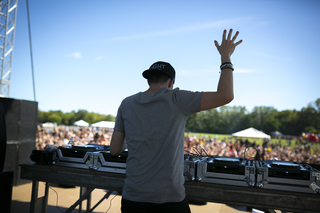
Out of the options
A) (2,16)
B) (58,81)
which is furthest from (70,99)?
(2,16)

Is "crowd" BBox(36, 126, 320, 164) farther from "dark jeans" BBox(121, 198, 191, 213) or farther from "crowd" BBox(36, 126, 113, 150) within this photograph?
"dark jeans" BBox(121, 198, 191, 213)

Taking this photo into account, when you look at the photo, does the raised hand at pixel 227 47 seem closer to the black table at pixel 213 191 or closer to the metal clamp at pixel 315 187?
the black table at pixel 213 191

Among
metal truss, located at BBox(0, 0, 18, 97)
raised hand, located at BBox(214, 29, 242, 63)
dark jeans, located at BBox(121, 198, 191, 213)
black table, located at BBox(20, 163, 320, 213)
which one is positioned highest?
metal truss, located at BBox(0, 0, 18, 97)

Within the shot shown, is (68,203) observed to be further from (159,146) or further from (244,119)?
(244,119)

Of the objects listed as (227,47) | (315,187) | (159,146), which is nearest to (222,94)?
(227,47)

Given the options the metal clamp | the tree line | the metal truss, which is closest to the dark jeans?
the metal clamp

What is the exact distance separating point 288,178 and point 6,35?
12238mm

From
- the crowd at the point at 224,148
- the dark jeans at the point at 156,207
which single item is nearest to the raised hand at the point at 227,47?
the dark jeans at the point at 156,207

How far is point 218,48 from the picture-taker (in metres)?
1.20

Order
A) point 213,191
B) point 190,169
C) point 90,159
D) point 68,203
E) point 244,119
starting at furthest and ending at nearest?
1. point 244,119
2. point 68,203
3. point 90,159
4. point 190,169
5. point 213,191

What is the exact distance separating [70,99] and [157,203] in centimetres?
7392

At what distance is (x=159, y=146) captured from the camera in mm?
1090

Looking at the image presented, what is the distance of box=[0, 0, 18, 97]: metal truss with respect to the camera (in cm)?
1032

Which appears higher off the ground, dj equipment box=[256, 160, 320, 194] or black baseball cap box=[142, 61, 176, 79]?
black baseball cap box=[142, 61, 176, 79]
